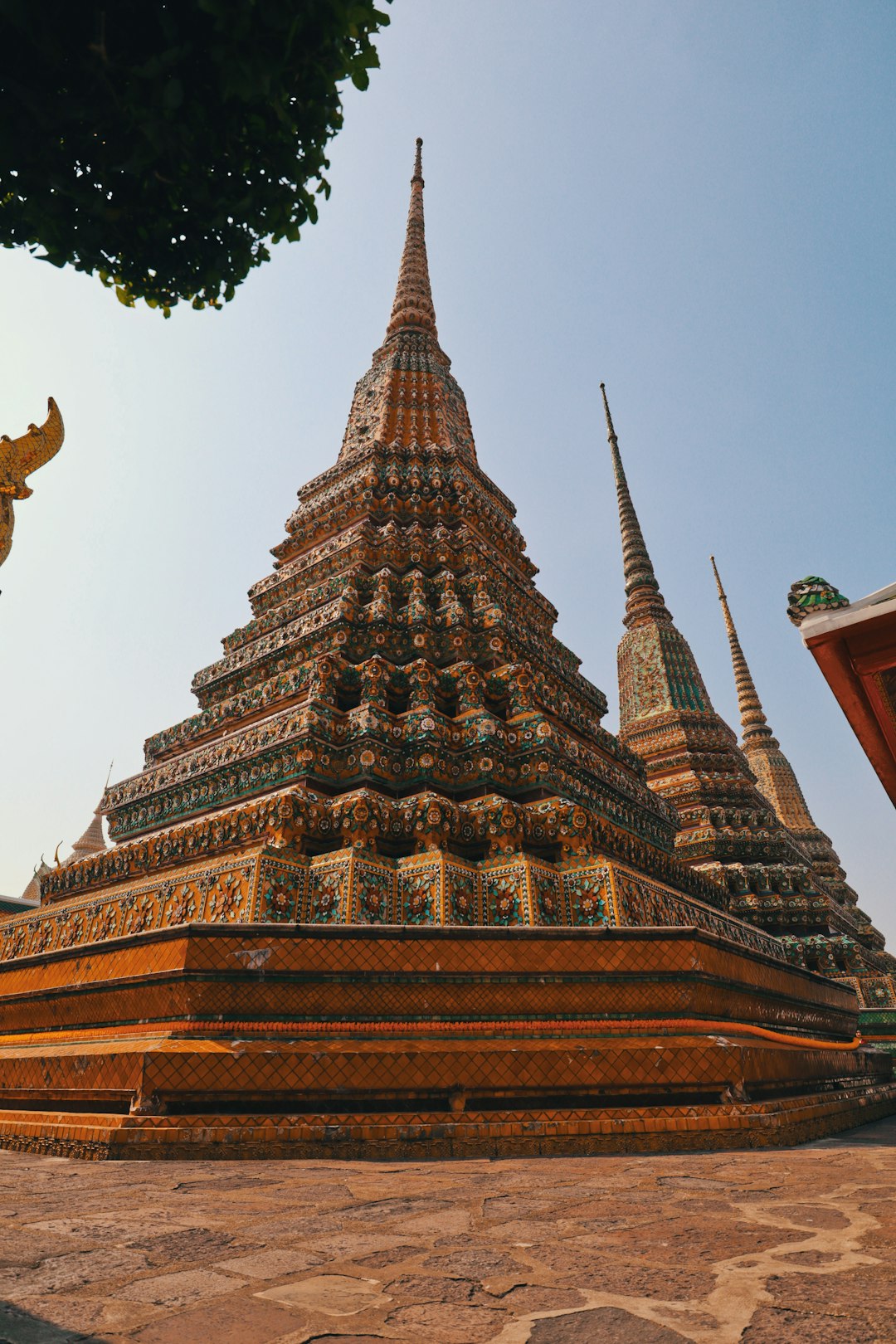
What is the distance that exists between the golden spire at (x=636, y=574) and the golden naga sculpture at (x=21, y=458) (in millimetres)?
13397

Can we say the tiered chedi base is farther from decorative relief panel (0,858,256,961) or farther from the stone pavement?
the stone pavement

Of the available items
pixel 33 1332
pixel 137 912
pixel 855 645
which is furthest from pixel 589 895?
pixel 33 1332

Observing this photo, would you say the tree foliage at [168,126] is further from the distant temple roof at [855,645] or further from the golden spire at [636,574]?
the golden spire at [636,574]

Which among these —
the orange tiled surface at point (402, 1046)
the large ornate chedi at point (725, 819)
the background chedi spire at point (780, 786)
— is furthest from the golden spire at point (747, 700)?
the orange tiled surface at point (402, 1046)

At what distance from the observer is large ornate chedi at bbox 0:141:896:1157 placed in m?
3.92

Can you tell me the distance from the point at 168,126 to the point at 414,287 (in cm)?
1401

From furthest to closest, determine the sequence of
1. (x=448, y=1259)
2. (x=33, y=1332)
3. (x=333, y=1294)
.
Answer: (x=448, y=1259) < (x=333, y=1294) < (x=33, y=1332)

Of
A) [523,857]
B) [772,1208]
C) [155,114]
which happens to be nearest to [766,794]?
[523,857]

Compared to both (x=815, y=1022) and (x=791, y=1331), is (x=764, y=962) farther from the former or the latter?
(x=791, y=1331)

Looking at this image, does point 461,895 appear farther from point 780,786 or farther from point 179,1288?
point 780,786

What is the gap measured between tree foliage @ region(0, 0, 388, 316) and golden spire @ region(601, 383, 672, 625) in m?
15.3

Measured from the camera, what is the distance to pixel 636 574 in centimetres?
1767

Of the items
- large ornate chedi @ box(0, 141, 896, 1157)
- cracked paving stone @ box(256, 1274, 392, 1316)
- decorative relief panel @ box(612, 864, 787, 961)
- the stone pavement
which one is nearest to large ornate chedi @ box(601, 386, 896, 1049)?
large ornate chedi @ box(0, 141, 896, 1157)

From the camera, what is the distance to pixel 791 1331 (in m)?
1.28
